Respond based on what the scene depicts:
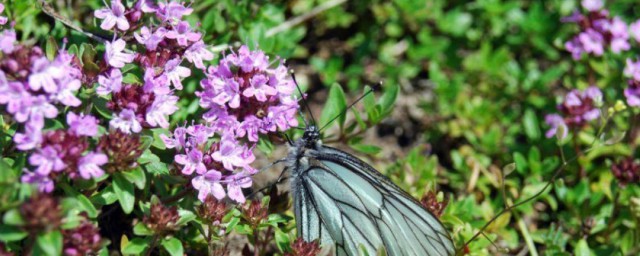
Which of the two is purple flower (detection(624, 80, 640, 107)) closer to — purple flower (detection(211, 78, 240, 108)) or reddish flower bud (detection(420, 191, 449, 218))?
reddish flower bud (detection(420, 191, 449, 218))

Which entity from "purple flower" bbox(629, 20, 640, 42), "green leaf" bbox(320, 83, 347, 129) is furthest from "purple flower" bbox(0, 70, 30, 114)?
"purple flower" bbox(629, 20, 640, 42)

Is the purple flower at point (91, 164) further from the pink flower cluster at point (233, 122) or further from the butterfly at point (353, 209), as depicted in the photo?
the butterfly at point (353, 209)

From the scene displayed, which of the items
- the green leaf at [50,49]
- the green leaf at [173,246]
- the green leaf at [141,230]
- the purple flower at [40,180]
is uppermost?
the green leaf at [50,49]

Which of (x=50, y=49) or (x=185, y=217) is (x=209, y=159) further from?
(x=50, y=49)

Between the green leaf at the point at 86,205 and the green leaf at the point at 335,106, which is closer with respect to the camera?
the green leaf at the point at 86,205

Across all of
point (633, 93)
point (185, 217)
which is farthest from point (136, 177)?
point (633, 93)

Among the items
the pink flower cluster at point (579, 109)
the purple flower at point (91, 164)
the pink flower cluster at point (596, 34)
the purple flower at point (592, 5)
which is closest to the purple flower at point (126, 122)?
the purple flower at point (91, 164)
